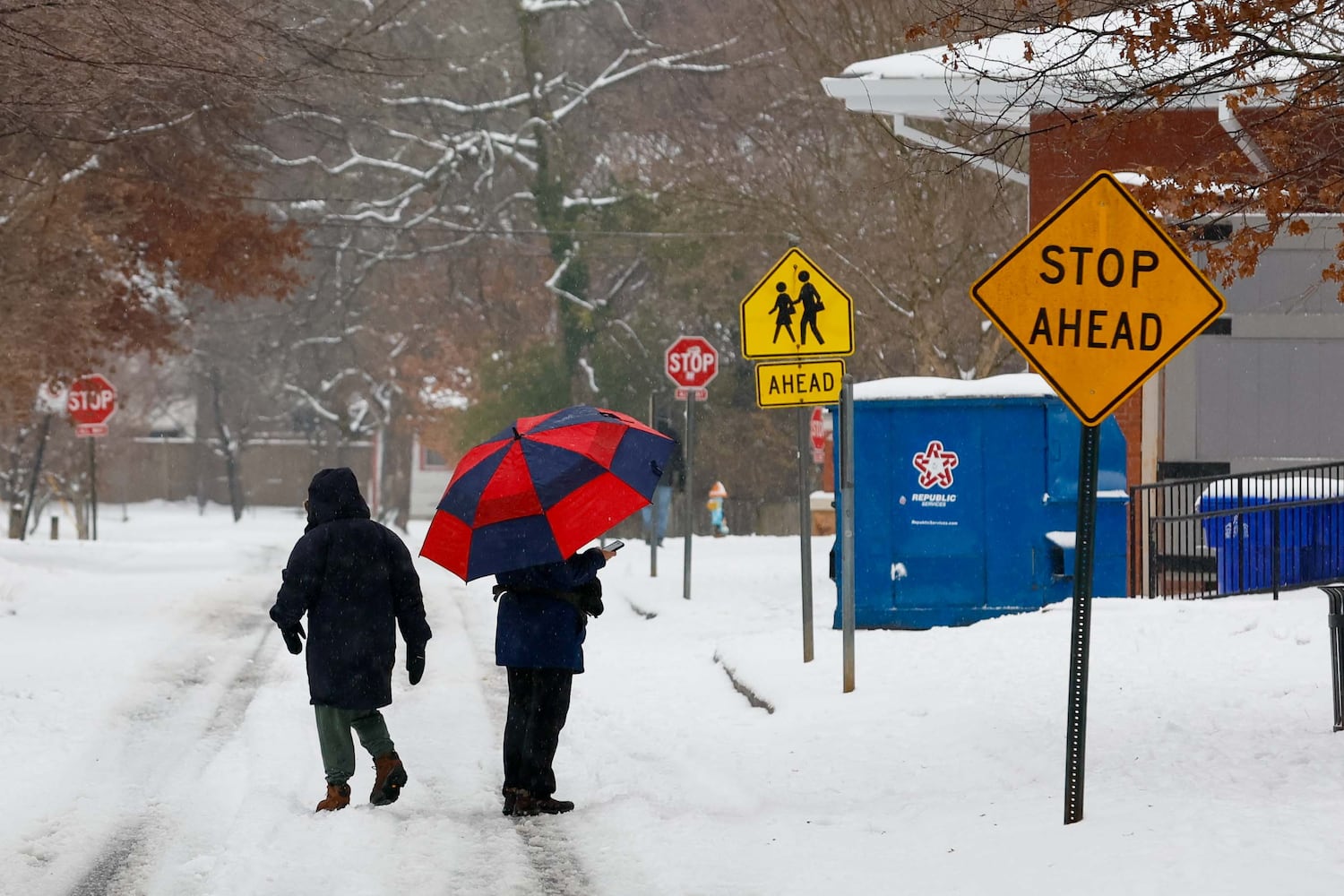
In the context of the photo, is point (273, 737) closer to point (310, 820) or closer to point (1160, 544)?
point (310, 820)

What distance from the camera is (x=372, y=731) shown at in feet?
28.3

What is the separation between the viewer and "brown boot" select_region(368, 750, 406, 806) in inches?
338

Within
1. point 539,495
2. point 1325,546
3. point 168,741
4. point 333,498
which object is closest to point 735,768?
point 539,495

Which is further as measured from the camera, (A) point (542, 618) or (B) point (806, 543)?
(B) point (806, 543)

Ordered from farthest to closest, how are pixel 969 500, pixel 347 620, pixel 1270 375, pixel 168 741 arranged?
pixel 1270 375, pixel 969 500, pixel 168 741, pixel 347 620

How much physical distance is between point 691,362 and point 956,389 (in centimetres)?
632

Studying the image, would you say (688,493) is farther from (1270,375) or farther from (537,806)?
(537,806)

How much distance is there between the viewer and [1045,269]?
7090mm

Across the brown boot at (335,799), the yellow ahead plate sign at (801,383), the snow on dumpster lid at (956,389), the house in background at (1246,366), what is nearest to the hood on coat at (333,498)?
the brown boot at (335,799)

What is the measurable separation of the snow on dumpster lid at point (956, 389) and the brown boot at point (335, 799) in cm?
724

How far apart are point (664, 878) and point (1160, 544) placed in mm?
10415

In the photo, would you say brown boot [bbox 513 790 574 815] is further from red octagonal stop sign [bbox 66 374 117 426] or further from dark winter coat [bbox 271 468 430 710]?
red octagonal stop sign [bbox 66 374 117 426]

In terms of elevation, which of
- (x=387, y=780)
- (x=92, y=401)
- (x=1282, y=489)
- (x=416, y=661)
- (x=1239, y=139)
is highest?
(x=1239, y=139)

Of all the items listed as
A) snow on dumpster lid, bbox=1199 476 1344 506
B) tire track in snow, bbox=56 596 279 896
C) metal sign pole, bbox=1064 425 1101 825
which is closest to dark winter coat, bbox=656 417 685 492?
tire track in snow, bbox=56 596 279 896
